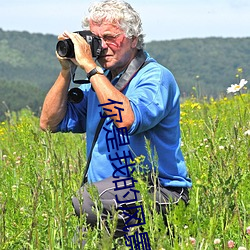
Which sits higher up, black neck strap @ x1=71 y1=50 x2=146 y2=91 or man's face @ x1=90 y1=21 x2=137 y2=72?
man's face @ x1=90 y1=21 x2=137 y2=72

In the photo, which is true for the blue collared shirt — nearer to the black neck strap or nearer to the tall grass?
the black neck strap

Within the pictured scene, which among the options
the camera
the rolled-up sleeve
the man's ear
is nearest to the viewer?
the rolled-up sleeve

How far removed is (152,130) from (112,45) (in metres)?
0.47

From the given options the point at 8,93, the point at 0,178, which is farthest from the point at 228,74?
the point at 0,178

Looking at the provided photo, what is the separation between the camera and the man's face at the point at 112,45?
11.1 ft

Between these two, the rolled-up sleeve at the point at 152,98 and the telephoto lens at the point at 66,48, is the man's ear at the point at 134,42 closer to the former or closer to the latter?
the rolled-up sleeve at the point at 152,98

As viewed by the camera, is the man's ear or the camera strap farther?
the man's ear

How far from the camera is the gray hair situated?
11.1 ft

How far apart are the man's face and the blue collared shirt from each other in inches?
4.6

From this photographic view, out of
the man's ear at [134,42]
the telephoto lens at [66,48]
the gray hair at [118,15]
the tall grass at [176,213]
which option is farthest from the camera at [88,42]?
the tall grass at [176,213]

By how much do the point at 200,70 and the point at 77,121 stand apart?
7696 inches

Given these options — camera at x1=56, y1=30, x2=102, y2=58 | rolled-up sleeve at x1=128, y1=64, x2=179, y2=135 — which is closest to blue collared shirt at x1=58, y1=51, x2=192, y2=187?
rolled-up sleeve at x1=128, y1=64, x2=179, y2=135

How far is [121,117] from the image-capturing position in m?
2.97

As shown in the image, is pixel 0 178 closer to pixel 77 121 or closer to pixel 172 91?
pixel 77 121
